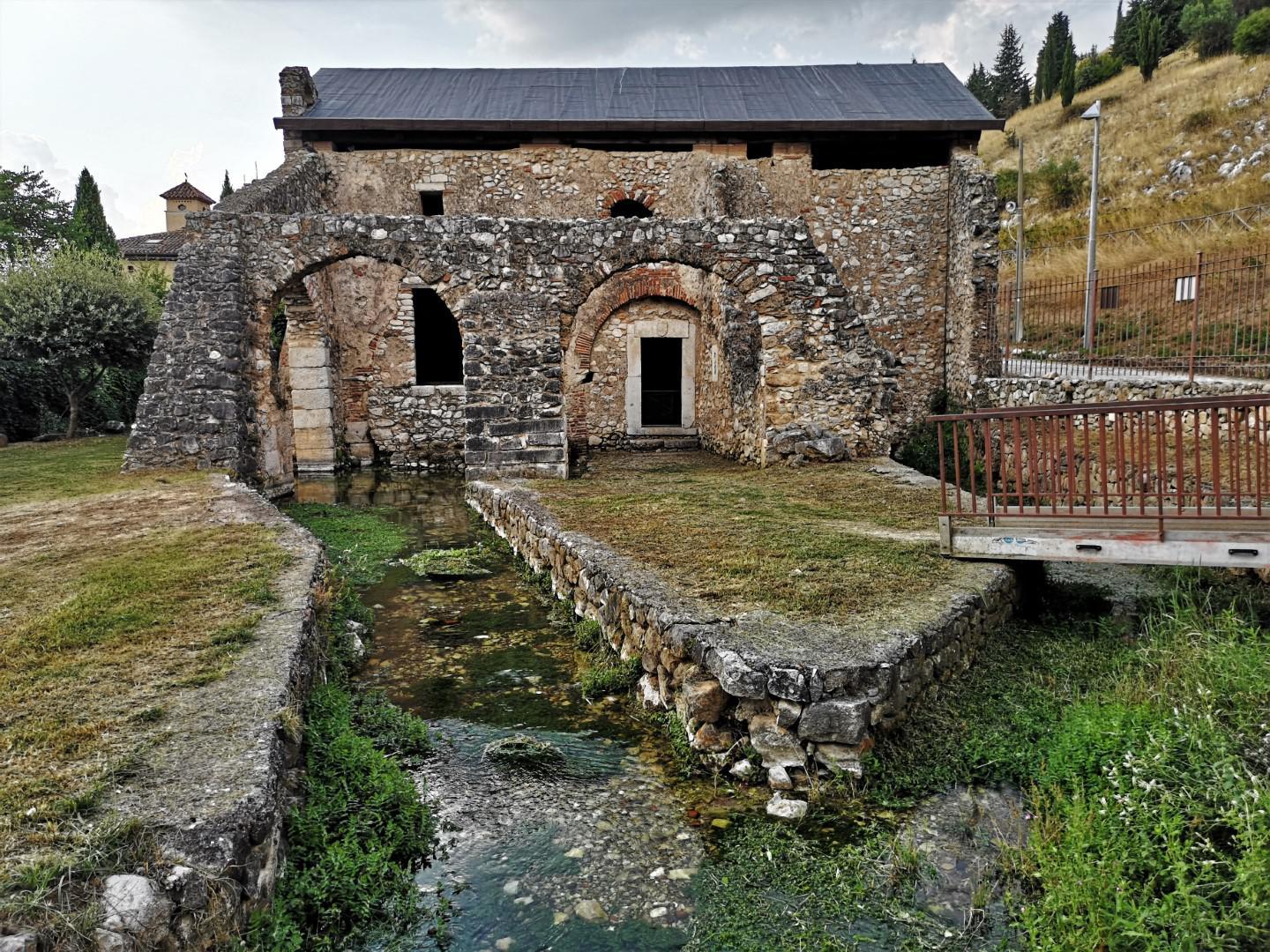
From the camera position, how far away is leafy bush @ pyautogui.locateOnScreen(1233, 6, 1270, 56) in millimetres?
30781

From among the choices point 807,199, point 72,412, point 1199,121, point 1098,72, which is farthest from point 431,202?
point 1098,72

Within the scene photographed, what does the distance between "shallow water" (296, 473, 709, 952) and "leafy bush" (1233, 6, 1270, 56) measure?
38688 millimetres

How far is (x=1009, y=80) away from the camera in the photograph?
51.9 metres

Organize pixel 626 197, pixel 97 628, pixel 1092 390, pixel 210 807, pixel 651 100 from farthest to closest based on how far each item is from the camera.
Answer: pixel 651 100
pixel 626 197
pixel 1092 390
pixel 97 628
pixel 210 807

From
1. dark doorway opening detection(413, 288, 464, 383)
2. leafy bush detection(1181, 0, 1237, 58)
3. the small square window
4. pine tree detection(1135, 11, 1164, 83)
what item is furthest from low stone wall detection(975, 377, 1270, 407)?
pine tree detection(1135, 11, 1164, 83)

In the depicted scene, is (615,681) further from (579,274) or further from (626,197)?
(626,197)

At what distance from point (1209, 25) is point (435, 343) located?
39.5m

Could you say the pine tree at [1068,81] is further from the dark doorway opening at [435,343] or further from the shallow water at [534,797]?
the shallow water at [534,797]

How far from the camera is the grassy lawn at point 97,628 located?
266 centimetres

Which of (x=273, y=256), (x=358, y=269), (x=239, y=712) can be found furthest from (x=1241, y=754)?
(x=358, y=269)

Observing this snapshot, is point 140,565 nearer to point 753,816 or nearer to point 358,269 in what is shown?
point 753,816

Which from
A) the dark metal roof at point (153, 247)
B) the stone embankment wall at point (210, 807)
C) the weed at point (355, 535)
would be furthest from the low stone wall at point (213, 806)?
the dark metal roof at point (153, 247)

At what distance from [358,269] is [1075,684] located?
12.9 metres

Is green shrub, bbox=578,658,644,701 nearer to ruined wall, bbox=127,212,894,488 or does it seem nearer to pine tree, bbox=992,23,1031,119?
ruined wall, bbox=127,212,894,488
